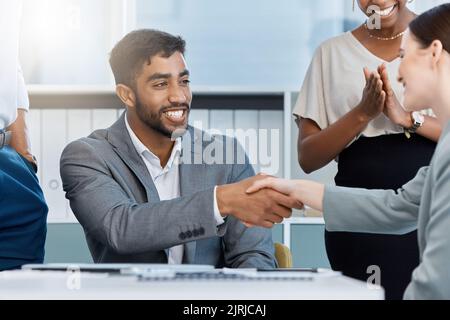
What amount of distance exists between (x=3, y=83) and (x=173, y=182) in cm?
55

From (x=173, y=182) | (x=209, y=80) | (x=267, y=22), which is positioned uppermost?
(x=267, y=22)

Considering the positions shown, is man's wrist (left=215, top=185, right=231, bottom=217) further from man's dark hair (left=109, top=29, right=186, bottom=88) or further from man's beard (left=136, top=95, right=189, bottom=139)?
man's dark hair (left=109, top=29, right=186, bottom=88)

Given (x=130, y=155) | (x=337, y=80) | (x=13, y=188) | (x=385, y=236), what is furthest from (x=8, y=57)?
(x=385, y=236)

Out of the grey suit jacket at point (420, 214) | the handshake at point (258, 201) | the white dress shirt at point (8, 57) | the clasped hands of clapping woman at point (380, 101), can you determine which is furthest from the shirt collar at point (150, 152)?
the grey suit jacket at point (420, 214)

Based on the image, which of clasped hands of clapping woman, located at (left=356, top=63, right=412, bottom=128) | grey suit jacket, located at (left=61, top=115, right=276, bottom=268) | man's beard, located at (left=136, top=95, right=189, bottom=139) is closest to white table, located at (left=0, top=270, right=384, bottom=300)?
grey suit jacket, located at (left=61, top=115, right=276, bottom=268)

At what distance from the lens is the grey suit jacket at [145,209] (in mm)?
2037

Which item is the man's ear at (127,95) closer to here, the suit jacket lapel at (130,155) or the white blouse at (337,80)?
the suit jacket lapel at (130,155)

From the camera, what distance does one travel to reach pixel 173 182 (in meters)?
2.33

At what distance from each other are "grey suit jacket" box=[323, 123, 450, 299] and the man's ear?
2.84ft

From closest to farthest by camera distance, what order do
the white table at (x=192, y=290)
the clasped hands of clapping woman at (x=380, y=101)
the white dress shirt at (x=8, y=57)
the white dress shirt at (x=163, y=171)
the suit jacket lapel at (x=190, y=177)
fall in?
1. the white table at (x=192, y=290)
2. the white dress shirt at (x=8, y=57)
3. the clasped hands of clapping woman at (x=380, y=101)
4. the suit jacket lapel at (x=190, y=177)
5. the white dress shirt at (x=163, y=171)

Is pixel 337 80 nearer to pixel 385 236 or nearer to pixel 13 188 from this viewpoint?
pixel 385 236

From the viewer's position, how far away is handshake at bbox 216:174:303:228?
2.06 m
